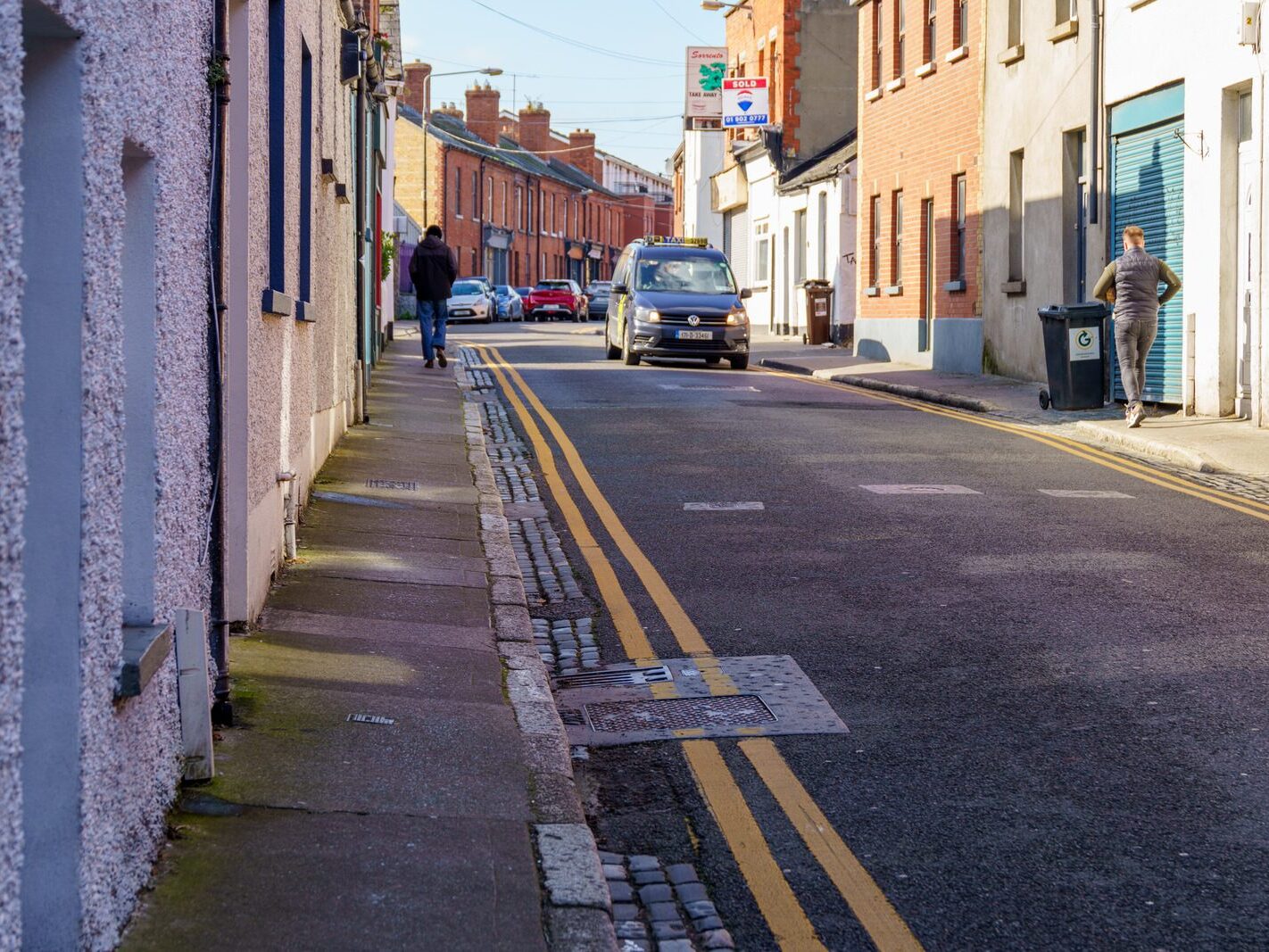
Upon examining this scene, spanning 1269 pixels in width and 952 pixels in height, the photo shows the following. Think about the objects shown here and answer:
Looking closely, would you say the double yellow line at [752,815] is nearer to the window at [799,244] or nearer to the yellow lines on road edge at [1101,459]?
the yellow lines on road edge at [1101,459]

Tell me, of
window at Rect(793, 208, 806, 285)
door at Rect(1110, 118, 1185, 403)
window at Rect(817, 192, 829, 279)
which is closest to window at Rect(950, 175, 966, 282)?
door at Rect(1110, 118, 1185, 403)

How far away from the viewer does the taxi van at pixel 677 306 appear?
92.2 feet

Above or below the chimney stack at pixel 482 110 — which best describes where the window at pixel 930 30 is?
below

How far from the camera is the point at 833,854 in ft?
16.3

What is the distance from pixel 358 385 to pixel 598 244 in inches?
3506

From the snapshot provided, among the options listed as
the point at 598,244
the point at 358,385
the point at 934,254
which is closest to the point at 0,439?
the point at 358,385

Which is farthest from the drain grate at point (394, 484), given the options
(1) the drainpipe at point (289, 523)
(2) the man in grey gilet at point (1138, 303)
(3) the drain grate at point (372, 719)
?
(2) the man in grey gilet at point (1138, 303)

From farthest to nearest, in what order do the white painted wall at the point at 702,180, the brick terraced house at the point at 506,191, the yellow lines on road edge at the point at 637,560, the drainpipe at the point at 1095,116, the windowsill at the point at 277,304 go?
the brick terraced house at the point at 506,191
the white painted wall at the point at 702,180
the drainpipe at the point at 1095,116
the yellow lines on road edge at the point at 637,560
the windowsill at the point at 277,304

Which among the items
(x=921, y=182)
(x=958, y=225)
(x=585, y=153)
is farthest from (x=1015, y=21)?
(x=585, y=153)

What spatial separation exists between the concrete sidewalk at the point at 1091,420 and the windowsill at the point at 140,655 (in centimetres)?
1102

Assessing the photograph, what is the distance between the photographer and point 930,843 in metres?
5.04

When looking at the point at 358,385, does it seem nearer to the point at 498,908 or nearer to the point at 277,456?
the point at 277,456

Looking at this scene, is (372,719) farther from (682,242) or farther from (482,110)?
(482,110)

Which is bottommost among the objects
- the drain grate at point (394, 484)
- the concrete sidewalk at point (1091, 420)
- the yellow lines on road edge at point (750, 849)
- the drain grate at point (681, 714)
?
the yellow lines on road edge at point (750, 849)
